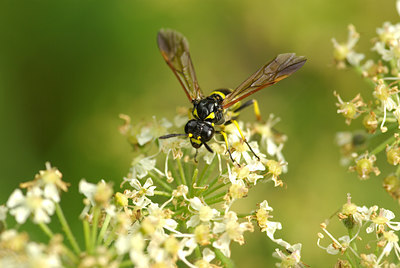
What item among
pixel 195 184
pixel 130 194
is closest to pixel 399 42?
pixel 195 184

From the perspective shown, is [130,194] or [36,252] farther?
[130,194]

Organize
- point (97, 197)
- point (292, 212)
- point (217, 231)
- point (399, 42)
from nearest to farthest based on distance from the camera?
1. point (97, 197)
2. point (217, 231)
3. point (399, 42)
4. point (292, 212)

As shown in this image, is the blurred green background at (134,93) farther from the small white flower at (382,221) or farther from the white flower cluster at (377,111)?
the small white flower at (382,221)

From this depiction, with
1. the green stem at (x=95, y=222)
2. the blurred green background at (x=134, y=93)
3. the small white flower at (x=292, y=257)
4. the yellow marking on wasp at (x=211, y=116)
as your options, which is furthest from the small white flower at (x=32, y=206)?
the blurred green background at (x=134, y=93)

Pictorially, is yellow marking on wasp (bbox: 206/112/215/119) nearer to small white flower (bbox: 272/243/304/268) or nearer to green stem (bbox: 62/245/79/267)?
small white flower (bbox: 272/243/304/268)

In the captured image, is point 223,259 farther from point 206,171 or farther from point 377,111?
point 377,111

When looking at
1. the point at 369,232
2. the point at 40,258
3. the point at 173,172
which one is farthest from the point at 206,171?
the point at 40,258

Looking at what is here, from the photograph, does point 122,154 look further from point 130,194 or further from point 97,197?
point 97,197

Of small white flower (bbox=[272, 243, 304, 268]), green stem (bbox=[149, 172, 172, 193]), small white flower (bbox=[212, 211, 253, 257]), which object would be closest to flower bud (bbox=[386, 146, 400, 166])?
small white flower (bbox=[272, 243, 304, 268])
